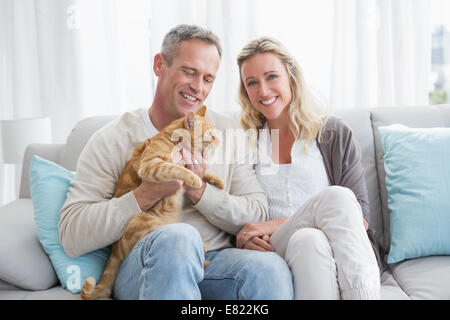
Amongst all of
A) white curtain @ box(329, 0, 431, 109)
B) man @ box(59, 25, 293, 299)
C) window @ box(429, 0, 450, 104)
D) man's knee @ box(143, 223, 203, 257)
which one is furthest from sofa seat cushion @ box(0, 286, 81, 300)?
window @ box(429, 0, 450, 104)

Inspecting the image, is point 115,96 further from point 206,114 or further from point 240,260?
point 240,260

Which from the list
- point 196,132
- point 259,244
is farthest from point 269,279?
point 196,132

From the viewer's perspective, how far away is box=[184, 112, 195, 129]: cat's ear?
1251mm

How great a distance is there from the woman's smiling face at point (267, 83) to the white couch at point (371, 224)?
0.36 m

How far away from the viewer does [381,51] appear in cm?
214

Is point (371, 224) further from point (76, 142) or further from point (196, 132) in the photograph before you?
point (76, 142)

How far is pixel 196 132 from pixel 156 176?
192 millimetres

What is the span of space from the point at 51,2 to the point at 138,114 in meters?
1.39

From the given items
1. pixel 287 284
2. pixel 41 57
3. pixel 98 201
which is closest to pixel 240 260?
pixel 287 284

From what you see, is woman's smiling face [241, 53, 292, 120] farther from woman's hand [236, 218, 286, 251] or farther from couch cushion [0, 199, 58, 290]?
couch cushion [0, 199, 58, 290]

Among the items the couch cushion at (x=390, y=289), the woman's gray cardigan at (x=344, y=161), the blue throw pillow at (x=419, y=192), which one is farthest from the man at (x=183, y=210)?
the blue throw pillow at (x=419, y=192)

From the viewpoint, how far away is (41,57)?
2375 mm

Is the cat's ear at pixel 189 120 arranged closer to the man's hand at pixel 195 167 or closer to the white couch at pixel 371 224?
the man's hand at pixel 195 167

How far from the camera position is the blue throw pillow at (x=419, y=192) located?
1.42 m
